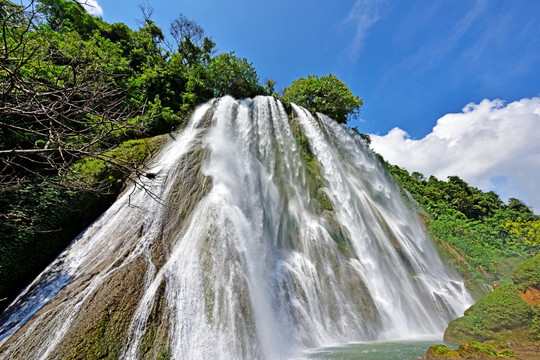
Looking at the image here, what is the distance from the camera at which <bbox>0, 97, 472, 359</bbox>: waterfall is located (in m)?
4.78

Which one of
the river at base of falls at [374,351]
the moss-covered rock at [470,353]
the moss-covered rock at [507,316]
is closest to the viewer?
the moss-covered rock at [470,353]

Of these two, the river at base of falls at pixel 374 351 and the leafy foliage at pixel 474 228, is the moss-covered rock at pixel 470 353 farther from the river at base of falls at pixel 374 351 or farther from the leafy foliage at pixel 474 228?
the leafy foliage at pixel 474 228

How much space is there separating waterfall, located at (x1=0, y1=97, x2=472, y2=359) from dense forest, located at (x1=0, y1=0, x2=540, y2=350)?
3.32 feet

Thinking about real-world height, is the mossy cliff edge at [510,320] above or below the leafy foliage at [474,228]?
below

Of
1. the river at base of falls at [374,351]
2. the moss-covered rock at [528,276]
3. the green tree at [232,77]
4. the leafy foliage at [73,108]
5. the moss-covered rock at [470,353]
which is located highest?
the green tree at [232,77]

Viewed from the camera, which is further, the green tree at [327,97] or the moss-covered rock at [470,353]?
the green tree at [327,97]

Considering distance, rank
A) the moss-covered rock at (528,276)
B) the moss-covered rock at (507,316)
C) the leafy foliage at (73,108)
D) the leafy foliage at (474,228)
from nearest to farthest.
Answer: the leafy foliage at (73,108) < the moss-covered rock at (507,316) < the moss-covered rock at (528,276) < the leafy foliage at (474,228)

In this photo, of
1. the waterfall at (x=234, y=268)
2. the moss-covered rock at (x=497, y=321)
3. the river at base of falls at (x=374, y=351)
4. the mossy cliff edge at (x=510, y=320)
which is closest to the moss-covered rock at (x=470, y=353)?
the mossy cliff edge at (x=510, y=320)

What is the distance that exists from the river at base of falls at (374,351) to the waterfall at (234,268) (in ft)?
2.03

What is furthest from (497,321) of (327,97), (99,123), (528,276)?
(327,97)

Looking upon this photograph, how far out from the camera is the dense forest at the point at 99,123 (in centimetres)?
219

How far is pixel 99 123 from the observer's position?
2137 millimetres

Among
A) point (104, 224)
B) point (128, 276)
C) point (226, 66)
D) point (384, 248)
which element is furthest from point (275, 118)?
point (128, 276)

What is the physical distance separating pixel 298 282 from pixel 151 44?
21.8m
